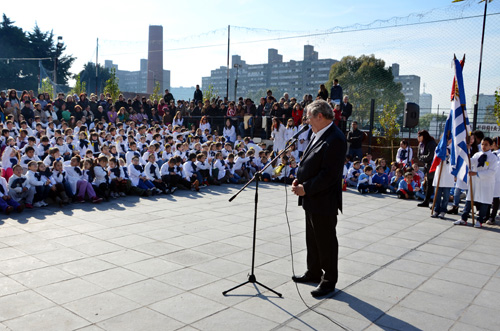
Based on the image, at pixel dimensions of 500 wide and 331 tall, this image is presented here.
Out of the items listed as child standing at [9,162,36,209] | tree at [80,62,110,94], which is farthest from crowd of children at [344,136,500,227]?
tree at [80,62,110,94]

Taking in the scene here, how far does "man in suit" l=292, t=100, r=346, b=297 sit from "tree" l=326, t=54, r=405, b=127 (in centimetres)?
2810

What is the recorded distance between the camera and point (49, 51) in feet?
171

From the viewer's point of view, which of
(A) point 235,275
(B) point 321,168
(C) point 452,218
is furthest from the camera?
(C) point 452,218

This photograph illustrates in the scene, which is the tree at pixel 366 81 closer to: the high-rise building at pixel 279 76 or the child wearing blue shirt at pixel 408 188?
the high-rise building at pixel 279 76

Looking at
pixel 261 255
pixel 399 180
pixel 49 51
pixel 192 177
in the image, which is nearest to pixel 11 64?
pixel 49 51

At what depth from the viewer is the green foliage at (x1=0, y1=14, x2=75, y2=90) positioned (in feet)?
161

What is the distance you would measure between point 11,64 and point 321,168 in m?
53.2

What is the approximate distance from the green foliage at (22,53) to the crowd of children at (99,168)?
123 feet

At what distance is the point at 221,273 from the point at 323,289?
1313 mm

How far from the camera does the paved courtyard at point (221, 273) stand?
4.06 m

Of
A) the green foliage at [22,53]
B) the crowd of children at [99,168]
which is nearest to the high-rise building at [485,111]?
the crowd of children at [99,168]

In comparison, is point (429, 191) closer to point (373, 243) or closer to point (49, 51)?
point (373, 243)

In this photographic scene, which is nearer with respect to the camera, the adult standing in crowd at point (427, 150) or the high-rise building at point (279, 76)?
the adult standing in crowd at point (427, 150)

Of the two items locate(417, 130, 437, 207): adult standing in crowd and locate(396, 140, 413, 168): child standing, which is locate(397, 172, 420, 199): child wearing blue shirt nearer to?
locate(417, 130, 437, 207): adult standing in crowd
